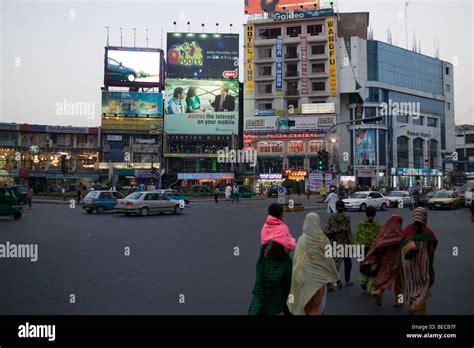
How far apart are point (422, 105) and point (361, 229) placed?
251 feet

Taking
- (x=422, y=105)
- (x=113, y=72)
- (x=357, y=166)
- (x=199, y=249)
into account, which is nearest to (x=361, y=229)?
(x=199, y=249)

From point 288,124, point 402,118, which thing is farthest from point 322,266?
point 402,118

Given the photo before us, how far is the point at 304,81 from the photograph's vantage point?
6962 cm

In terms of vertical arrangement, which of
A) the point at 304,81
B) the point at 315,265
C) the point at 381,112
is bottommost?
the point at 315,265

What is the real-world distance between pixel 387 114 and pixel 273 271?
69011mm

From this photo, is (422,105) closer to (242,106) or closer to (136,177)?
(242,106)

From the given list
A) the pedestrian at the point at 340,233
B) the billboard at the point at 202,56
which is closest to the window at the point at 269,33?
the billboard at the point at 202,56

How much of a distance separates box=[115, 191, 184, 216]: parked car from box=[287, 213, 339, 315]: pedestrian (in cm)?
1905

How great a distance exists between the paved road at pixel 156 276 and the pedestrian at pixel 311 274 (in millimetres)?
972

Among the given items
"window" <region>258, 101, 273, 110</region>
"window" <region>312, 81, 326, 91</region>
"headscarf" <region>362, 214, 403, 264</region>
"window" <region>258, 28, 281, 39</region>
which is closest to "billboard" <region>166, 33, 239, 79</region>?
"window" <region>258, 28, 281, 39</region>

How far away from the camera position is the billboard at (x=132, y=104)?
68.0 metres

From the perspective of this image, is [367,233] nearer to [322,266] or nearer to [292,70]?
[322,266]

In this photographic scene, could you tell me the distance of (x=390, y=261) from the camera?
6738mm
